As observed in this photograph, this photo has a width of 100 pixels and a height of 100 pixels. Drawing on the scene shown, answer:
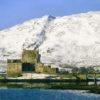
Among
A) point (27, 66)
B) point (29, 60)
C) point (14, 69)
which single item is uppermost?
point (29, 60)

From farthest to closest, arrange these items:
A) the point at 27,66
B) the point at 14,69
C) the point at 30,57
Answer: the point at 30,57 < the point at 27,66 < the point at 14,69

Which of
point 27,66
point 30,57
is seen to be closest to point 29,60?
point 30,57

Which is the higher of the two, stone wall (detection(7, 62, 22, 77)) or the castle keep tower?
the castle keep tower

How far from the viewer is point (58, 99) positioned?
80625 mm

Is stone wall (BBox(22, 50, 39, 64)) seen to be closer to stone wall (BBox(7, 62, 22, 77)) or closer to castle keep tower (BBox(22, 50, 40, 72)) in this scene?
castle keep tower (BBox(22, 50, 40, 72))

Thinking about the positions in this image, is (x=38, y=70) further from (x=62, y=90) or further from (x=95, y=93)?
(x=95, y=93)

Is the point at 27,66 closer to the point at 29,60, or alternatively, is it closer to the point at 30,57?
the point at 29,60

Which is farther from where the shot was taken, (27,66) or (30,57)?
(30,57)

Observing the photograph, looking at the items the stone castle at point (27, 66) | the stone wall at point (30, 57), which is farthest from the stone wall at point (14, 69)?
the stone wall at point (30, 57)

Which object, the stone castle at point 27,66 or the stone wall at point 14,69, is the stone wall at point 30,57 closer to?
the stone castle at point 27,66

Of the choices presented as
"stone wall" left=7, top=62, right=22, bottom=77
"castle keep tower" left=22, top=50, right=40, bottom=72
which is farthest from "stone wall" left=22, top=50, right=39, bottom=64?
"stone wall" left=7, top=62, right=22, bottom=77

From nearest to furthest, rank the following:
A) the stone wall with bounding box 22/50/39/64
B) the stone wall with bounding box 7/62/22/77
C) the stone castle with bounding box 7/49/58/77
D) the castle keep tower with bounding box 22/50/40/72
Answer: the stone wall with bounding box 7/62/22/77
the stone castle with bounding box 7/49/58/77
the castle keep tower with bounding box 22/50/40/72
the stone wall with bounding box 22/50/39/64

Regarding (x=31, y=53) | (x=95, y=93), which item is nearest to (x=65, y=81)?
(x=95, y=93)

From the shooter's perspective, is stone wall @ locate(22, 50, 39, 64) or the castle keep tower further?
stone wall @ locate(22, 50, 39, 64)
